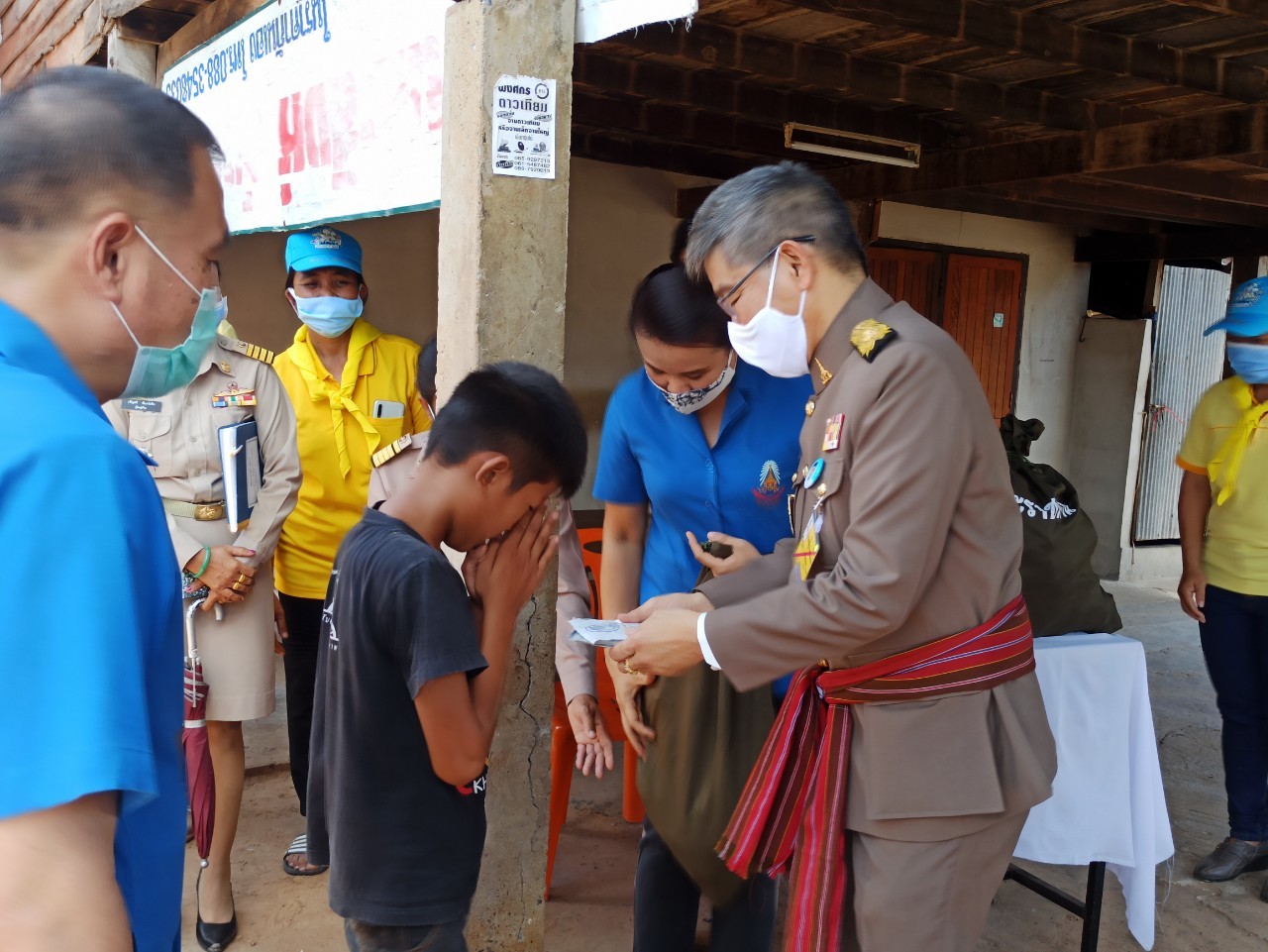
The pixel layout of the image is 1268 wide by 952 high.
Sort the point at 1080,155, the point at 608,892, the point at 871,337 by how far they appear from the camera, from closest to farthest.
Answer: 1. the point at 871,337
2. the point at 608,892
3. the point at 1080,155

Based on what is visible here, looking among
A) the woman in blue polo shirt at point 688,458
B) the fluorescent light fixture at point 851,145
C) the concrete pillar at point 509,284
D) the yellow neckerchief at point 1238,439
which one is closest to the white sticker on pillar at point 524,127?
the concrete pillar at point 509,284

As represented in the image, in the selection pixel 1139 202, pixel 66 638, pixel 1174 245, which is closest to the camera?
pixel 66 638

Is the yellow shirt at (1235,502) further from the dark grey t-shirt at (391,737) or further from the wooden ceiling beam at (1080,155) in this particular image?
the dark grey t-shirt at (391,737)

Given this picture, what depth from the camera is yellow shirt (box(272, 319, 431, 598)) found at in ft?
11.5

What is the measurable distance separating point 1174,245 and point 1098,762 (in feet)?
22.9

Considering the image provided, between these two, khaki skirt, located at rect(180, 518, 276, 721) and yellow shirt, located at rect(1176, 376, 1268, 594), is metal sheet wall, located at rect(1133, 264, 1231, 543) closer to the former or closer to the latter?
yellow shirt, located at rect(1176, 376, 1268, 594)

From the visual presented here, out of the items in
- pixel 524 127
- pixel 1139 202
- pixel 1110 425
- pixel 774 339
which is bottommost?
pixel 1110 425

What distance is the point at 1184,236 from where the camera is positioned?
27.2 feet

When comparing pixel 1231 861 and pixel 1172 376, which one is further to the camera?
pixel 1172 376

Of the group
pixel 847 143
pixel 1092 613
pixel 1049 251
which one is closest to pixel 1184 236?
pixel 1049 251

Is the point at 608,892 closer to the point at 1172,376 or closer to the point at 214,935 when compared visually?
the point at 214,935

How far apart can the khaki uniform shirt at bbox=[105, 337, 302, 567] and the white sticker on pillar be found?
1243mm

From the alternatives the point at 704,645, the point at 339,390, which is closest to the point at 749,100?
the point at 339,390

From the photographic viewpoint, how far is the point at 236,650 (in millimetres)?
3016
